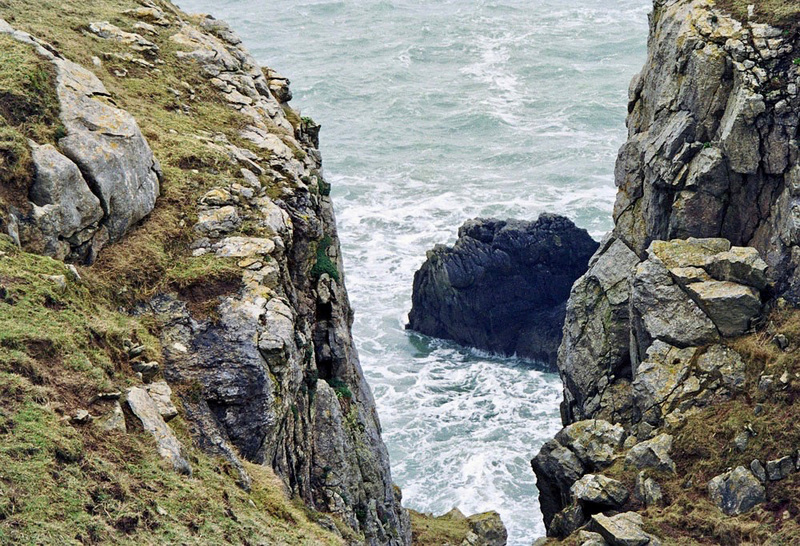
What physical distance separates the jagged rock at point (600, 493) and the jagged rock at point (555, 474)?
2.35 m

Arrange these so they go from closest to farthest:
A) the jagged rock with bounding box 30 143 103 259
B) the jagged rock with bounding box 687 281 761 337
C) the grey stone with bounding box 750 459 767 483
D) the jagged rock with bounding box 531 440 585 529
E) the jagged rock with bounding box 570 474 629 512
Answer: the jagged rock with bounding box 30 143 103 259, the grey stone with bounding box 750 459 767 483, the jagged rock with bounding box 570 474 629 512, the jagged rock with bounding box 687 281 761 337, the jagged rock with bounding box 531 440 585 529

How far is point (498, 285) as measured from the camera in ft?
183

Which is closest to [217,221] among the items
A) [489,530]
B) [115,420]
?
[115,420]

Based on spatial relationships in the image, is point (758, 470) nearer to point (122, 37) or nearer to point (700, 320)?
point (700, 320)

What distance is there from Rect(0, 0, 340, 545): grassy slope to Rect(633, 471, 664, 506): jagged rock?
11524mm

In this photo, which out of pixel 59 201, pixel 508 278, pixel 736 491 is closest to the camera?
pixel 59 201

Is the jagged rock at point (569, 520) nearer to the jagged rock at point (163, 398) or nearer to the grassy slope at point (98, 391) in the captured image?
the grassy slope at point (98, 391)

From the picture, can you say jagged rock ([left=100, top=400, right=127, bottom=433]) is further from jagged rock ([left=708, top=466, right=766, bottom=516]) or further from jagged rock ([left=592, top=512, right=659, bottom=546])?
jagged rock ([left=708, top=466, right=766, bottom=516])

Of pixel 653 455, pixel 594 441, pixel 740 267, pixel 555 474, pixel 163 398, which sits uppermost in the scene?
pixel 740 267

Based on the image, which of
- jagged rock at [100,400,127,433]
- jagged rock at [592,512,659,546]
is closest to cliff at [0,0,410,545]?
jagged rock at [100,400,127,433]

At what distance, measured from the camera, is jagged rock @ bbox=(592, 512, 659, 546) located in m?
23.7

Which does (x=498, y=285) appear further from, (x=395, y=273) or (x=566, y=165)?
(x=566, y=165)

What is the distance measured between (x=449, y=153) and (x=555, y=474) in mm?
54307

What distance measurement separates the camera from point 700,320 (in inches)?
1086
